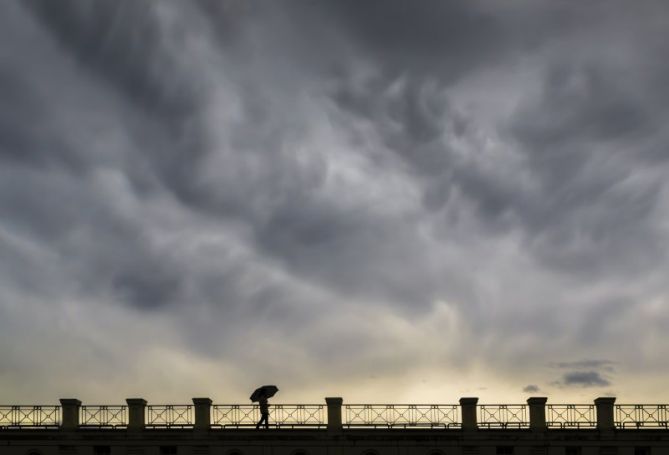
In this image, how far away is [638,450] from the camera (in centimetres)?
6006

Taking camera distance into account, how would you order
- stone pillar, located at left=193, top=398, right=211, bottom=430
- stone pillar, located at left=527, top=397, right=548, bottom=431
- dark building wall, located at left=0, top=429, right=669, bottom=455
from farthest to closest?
stone pillar, located at left=193, top=398, right=211, bottom=430 < stone pillar, located at left=527, top=397, right=548, bottom=431 < dark building wall, located at left=0, top=429, right=669, bottom=455

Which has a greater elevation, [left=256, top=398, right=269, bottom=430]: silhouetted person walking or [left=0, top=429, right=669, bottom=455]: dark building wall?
[left=256, top=398, right=269, bottom=430]: silhouetted person walking

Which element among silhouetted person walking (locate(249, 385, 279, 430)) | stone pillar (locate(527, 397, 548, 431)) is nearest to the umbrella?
silhouetted person walking (locate(249, 385, 279, 430))

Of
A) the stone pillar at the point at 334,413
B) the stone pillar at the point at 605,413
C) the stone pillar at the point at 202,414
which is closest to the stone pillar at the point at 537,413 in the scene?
the stone pillar at the point at 605,413

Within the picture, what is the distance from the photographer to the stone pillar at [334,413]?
61.1 m

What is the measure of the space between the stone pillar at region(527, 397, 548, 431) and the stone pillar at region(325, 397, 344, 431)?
12394mm

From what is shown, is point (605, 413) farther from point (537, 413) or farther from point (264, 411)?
point (264, 411)

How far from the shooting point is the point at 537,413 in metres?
60.6

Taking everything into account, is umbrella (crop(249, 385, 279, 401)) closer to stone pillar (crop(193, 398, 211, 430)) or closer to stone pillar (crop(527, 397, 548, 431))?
stone pillar (crop(193, 398, 211, 430))

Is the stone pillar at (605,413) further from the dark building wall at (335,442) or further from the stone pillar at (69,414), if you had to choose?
the stone pillar at (69,414)

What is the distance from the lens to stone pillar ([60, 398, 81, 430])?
203 ft

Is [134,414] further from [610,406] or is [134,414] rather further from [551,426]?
[610,406]

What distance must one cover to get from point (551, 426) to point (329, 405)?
14566 millimetres

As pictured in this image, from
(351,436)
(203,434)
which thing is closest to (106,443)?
(203,434)
